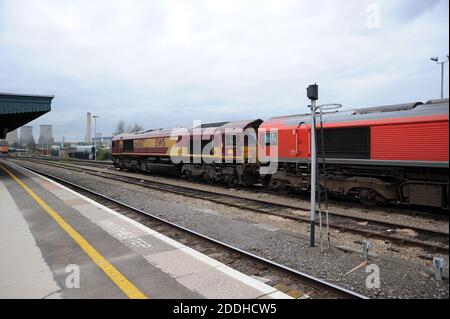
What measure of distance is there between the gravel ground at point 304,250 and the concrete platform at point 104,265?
121 cm

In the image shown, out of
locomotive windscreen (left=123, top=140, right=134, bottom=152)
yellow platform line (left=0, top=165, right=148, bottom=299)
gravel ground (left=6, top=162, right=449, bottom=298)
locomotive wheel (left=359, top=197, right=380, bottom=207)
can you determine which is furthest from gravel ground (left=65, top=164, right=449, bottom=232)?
locomotive windscreen (left=123, top=140, right=134, bottom=152)

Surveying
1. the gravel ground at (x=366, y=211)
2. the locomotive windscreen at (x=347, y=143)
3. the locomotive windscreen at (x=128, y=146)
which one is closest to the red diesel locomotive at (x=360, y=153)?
the locomotive windscreen at (x=347, y=143)

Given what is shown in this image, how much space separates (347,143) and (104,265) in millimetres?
8235

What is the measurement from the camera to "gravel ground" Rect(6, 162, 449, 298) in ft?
16.1

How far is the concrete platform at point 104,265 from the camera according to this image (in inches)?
190

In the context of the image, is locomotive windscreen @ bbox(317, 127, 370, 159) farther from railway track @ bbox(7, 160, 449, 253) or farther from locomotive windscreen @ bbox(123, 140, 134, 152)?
locomotive windscreen @ bbox(123, 140, 134, 152)

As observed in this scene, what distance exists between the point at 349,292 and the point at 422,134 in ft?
18.2

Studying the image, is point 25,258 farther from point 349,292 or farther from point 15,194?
point 15,194

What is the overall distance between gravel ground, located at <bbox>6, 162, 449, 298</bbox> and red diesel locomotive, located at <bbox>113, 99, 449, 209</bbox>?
146 centimetres

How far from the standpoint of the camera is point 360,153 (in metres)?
10.7

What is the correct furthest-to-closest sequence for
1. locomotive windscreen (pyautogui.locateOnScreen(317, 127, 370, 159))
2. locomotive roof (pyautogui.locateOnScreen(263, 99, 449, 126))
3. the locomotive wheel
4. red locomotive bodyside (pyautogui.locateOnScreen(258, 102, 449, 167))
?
the locomotive wheel < locomotive windscreen (pyautogui.locateOnScreen(317, 127, 370, 159)) < locomotive roof (pyautogui.locateOnScreen(263, 99, 449, 126)) < red locomotive bodyside (pyautogui.locateOnScreen(258, 102, 449, 167))

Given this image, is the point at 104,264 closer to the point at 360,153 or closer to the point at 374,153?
the point at 374,153

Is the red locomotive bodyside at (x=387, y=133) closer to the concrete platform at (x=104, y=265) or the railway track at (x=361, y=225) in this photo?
the railway track at (x=361, y=225)

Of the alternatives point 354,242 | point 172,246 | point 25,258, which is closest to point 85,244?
point 25,258
